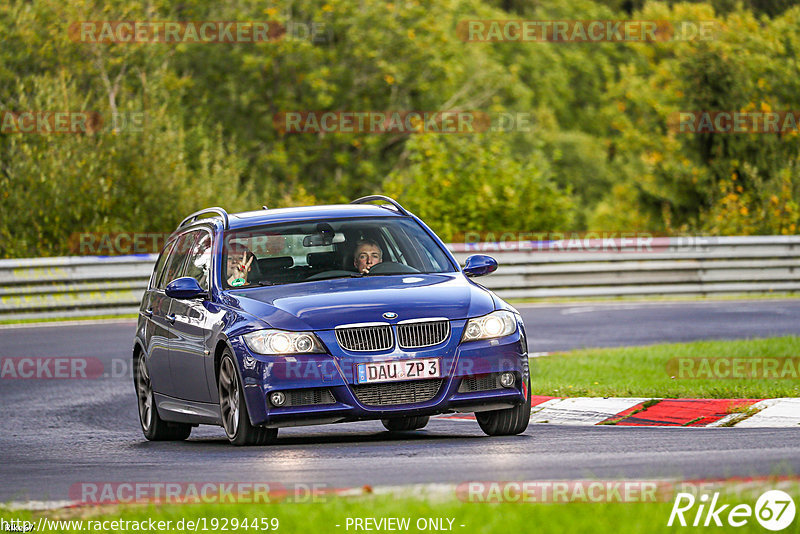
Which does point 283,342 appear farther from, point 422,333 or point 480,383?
point 480,383

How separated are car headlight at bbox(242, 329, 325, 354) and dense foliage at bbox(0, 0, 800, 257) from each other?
1963 centimetres

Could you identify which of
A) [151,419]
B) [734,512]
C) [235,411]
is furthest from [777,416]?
[734,512]

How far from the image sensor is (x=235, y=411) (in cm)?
973

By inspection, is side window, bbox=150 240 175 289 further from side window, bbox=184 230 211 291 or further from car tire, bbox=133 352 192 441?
side window, bbox=184 230 211 291

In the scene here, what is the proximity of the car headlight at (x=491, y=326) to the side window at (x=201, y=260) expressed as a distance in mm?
2155

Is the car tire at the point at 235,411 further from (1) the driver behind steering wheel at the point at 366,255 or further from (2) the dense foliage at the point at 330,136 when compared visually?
(2) the dense foliage at the point at 330,136

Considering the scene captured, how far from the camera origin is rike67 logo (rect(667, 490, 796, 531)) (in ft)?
18.3

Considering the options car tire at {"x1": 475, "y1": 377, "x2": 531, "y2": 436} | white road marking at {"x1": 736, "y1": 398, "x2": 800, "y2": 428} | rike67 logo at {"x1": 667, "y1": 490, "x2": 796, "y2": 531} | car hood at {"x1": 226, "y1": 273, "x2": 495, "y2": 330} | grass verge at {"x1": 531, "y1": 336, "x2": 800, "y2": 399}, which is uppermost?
rike67 logo at {"x1": 667, "y1": 490, "x2": 796, "y2": 531}

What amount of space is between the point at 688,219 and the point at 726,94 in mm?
3234

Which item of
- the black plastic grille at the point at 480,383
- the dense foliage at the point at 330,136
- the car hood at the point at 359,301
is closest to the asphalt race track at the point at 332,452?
the black plastic grille at the point at 480,383

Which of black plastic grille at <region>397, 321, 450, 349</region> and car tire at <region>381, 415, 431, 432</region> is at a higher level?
black plastic grille at <region>397, 321, 450, 349</region>

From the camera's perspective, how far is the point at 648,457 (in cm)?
797

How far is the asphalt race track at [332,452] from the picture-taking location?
7.51 metres

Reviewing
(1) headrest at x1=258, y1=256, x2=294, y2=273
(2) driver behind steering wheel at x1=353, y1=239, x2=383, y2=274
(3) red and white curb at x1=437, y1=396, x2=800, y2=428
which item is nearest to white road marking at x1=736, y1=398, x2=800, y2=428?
(3) red and white curb at x1=437, y1=396, x2=800, y2=428
